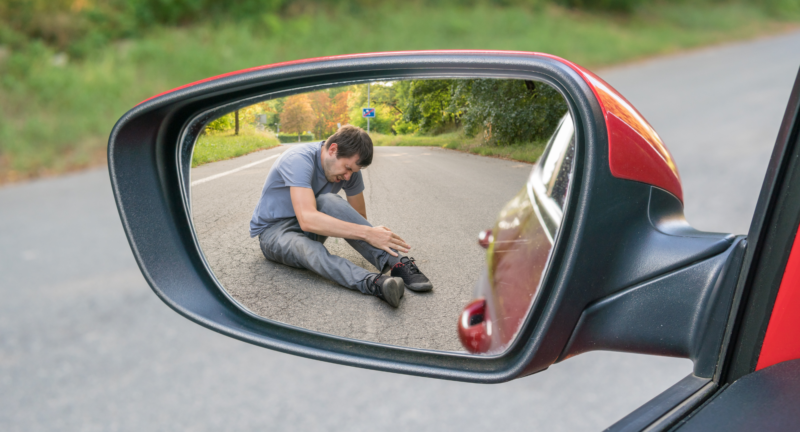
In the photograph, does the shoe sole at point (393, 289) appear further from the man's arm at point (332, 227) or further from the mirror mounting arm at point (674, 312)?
the mirror mounting arm at point (674, 312)

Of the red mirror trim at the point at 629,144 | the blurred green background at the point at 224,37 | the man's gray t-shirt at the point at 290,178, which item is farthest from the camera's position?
the blurred green background at the point at 224,37

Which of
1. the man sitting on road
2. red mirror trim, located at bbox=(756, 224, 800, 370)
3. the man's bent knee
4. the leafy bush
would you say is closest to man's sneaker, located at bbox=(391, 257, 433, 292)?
the man sitting on road

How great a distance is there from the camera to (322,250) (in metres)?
0.80

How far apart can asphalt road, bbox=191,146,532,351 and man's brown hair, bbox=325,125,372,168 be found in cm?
1

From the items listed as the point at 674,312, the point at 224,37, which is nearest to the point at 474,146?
the point at 674,312

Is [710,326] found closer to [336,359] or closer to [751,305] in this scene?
[751,305]

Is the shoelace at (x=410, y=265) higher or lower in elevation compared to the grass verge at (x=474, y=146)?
lower

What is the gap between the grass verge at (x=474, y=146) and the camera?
0.77 m

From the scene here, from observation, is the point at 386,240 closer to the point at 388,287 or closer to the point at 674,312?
the point at 388,287

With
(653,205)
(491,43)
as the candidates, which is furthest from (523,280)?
(491,43)

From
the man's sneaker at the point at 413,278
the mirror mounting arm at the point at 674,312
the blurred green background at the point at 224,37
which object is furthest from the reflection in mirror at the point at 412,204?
the blurred green background at the point at 224,37

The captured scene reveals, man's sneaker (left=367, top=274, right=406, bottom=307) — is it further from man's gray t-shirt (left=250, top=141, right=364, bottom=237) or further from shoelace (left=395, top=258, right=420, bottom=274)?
man's gray t-shirt (left=250, top=141, right=364, bottom=237)

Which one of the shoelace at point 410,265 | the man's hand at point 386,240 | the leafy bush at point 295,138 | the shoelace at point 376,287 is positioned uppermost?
Result: the leafy bush at point 295,138

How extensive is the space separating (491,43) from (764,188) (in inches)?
492
